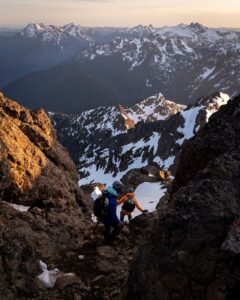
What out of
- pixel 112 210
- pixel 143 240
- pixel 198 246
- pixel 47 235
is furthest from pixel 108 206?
pixel 198 246

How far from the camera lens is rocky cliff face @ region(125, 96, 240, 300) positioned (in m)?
10.7

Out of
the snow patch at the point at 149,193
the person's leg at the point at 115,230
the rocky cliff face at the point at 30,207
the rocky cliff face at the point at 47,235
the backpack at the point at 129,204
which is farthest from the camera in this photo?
the snow patch at the point at 149,193

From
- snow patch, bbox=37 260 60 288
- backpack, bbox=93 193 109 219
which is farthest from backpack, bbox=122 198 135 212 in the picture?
snow patch, bbox=37 260 60 288

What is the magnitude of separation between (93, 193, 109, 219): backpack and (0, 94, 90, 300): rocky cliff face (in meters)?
2.51

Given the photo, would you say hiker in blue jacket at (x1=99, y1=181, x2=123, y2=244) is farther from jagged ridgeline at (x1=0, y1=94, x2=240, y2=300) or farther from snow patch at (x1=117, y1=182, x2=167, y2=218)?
snow patch at (x1=117, y1=182, x2=167, y2=218)

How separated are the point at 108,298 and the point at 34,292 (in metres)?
2.60

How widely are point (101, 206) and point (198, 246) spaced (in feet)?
24.7

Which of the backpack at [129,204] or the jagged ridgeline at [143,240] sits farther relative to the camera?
the backpack at [129,204]

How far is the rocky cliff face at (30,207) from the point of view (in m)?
14.9

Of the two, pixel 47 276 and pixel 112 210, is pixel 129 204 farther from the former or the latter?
pixel 47 276

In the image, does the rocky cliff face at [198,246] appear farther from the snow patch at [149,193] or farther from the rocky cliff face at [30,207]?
the snow patch at [149,193]

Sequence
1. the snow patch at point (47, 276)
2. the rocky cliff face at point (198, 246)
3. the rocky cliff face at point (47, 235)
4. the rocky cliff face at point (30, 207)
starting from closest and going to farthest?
the rocky cliff face at point (198, 246) < the rocky cliff face at point (47, 235) < the rocky cliff face at point (30, 207) < the snow patch at point (47, 276)

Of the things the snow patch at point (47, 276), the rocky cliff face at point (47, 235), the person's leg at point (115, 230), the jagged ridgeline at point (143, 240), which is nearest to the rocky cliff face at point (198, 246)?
the jagged ridgeline at point (143, 240)

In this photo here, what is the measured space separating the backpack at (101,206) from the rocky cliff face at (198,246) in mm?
5950
